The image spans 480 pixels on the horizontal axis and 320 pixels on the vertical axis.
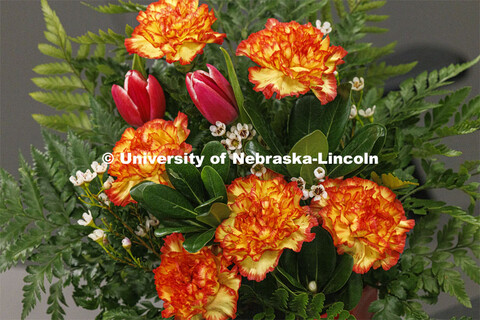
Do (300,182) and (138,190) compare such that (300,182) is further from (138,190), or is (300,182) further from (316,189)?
(138,190)

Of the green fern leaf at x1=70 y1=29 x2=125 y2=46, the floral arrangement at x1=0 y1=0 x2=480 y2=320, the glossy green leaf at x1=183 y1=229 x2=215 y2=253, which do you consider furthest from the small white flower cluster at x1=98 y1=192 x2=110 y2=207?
the green fern leaf at x1=70 y1=29 x2=125 y2=46

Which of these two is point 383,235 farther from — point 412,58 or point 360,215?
point 412,58

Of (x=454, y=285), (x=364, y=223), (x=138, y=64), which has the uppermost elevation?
(x=138, y=64)

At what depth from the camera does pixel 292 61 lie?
0.40 metres

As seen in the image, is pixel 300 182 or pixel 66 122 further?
pixel 66 122

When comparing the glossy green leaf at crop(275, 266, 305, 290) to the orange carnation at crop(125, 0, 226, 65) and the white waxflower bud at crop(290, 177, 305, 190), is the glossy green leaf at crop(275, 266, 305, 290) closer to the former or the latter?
the white waxflower bud at crop(290, 177, 305, 190)

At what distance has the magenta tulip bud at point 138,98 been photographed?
Answer: 18.3 inches

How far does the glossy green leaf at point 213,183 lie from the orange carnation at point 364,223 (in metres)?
0.08

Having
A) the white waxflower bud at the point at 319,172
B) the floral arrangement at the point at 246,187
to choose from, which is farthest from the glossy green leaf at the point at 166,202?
the white waxflower bud at the point at 319,172

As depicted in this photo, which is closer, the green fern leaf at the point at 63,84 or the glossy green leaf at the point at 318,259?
the glossy green leaf at the point at 318,259

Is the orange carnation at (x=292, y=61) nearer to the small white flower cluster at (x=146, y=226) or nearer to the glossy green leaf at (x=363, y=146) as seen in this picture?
the glossy green leaf at (x=363, y=146)

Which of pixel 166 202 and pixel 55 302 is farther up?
pixel 166 202

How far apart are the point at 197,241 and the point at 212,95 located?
125mm

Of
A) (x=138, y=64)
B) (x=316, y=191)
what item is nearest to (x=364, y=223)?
(x=316, y=191)
